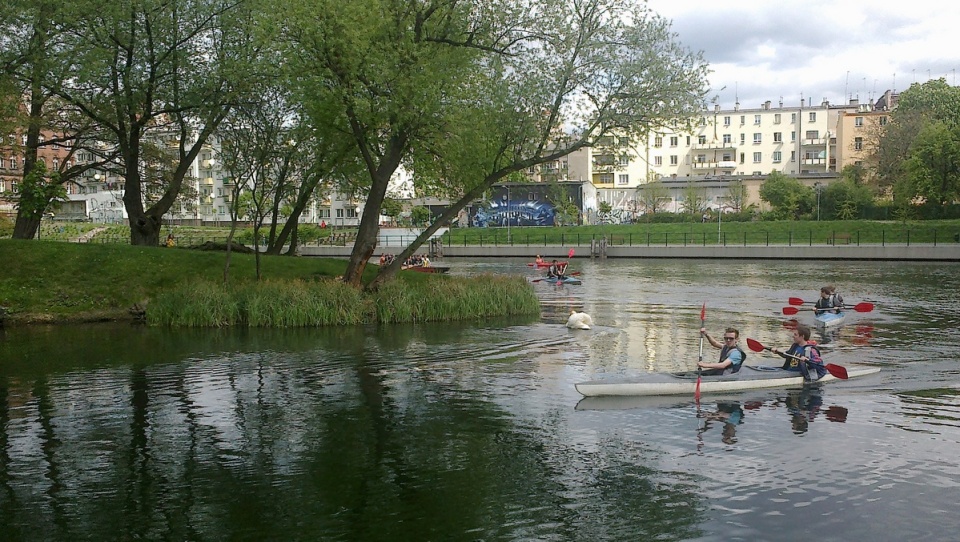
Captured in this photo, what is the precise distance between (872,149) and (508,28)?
88274 mm

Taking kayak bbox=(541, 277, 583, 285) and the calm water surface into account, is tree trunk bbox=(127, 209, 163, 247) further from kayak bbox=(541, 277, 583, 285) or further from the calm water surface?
kayak bbox=(541, 277, 583, 285)

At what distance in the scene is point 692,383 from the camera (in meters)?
18.3

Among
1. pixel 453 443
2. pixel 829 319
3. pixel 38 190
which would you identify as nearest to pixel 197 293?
pixel 38 190

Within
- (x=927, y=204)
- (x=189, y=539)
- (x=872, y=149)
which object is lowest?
(x=189, y=539)

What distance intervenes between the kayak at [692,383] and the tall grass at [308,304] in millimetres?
13580

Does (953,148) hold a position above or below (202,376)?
above

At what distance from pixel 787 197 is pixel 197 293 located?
75.8m

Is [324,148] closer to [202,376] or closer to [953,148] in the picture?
[202,376]

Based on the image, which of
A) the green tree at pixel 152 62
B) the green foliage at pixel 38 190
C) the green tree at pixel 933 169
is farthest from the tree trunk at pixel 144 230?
the green tree at pixel 933 169

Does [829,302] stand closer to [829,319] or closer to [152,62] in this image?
[829,319]

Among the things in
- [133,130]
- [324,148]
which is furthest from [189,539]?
[133,130]

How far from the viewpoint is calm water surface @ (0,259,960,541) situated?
1116 cm

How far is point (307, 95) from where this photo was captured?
96.6ft

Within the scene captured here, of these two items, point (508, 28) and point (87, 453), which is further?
point (508, 28)
